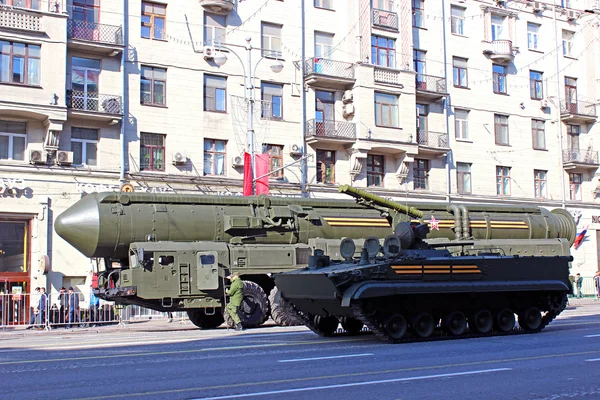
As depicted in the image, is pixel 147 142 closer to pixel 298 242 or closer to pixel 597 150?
pixel 298 242

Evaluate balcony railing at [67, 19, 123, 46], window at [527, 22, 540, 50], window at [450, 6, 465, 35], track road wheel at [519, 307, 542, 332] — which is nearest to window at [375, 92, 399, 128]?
window at [450, 6, 465, 35]

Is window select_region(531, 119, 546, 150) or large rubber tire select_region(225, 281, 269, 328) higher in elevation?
window select_region(531, 119, 546, 150)

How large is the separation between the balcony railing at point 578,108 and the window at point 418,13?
10.3m

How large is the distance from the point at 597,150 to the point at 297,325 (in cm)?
2866

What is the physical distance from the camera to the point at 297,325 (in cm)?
2202

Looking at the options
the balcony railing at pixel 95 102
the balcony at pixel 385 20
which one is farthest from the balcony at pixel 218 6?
the balcony at pixel 385 20

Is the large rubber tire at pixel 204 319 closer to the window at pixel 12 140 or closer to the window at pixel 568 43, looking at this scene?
the window at pixel 12 140

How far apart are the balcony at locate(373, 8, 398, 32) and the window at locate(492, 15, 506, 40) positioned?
7388mm

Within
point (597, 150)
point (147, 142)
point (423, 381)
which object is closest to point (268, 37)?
point (147, 142)

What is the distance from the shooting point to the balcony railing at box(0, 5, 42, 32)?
27531mm

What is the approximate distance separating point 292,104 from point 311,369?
24523 millimetres

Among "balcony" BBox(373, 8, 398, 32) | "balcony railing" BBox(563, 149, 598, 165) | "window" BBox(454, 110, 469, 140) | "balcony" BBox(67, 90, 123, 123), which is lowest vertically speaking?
"balcony railing" BBox(563, 149, 598, 165)

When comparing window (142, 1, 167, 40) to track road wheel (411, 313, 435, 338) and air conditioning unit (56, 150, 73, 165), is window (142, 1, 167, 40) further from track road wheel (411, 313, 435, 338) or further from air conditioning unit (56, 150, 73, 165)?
track road wheel (411, 313, 435, 338)

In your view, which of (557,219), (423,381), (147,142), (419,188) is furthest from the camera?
(419,188)
